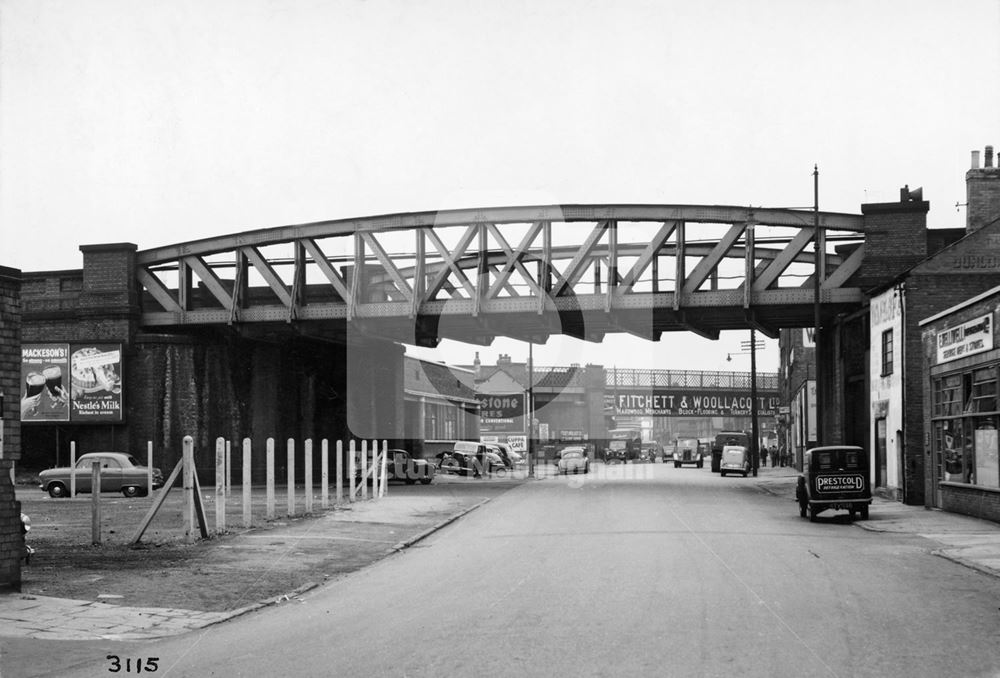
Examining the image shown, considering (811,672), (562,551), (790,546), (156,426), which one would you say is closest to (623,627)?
(811,672)

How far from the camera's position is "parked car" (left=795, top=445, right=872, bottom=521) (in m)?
24.4

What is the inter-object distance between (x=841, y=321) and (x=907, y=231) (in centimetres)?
408

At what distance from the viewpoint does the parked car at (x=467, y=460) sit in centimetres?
5416

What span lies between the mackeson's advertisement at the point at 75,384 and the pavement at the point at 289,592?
15.8m

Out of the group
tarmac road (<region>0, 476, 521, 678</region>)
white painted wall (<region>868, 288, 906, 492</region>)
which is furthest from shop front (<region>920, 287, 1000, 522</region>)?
tarmac road (<region>0, 476, 521, 678</region>)

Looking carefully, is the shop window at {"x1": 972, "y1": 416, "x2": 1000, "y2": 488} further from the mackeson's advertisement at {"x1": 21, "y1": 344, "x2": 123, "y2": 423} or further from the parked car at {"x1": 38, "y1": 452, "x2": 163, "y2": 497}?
the mackeson's advertisement at {"x1": 21, "y1": 344, "x2": 123, "y2": 423}

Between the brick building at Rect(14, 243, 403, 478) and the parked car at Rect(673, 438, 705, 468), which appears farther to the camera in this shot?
the parked car at Rect(673, 438, 705, 468)

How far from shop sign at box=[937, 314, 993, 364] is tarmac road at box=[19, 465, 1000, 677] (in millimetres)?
4750

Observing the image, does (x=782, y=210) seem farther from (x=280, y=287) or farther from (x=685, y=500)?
(x=280, y=287)

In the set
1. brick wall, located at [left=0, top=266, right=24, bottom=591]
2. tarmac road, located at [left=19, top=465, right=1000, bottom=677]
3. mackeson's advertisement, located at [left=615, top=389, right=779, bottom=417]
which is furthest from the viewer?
mackeson's advertisement, located at [left=615, top=389, right=779, bottom=417]

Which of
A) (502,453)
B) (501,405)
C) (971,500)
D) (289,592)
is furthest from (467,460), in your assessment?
(289,592)

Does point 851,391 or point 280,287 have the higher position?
point 280,287

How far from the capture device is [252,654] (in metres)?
9.39

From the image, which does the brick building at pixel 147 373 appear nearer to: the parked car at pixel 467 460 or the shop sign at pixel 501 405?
the parked car at pixel 467 460
